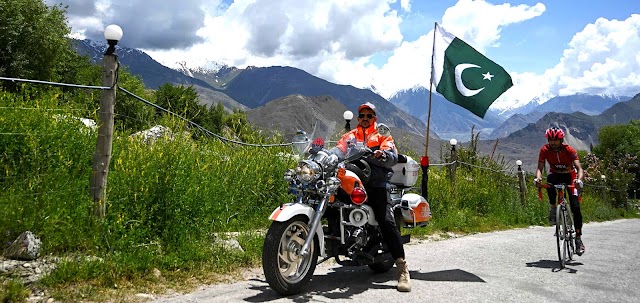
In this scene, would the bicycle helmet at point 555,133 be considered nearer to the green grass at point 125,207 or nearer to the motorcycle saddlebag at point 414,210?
the motorcycle saddlebag at point 414,210

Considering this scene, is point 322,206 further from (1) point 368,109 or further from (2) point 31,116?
(2) point 31,116

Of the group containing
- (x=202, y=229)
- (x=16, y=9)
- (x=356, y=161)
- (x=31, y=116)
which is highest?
(x=16, y=9)

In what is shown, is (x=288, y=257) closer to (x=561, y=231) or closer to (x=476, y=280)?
(x=476, y=280)

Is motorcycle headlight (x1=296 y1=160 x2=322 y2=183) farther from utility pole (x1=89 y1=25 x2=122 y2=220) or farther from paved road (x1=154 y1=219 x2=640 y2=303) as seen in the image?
utility pole (x1=89 y1=25 x2=122 y2=220)

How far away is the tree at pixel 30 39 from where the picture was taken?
41781mm

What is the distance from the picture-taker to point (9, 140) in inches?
225

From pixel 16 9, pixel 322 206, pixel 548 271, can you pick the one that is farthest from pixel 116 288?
pixel 16 9

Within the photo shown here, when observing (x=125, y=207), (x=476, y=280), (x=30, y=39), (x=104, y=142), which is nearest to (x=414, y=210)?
(x=476, y=280)

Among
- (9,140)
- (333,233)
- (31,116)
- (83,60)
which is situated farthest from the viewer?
(83,60)

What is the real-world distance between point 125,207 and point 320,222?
2287mm

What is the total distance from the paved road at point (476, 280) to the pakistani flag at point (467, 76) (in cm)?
264

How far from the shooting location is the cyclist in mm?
8133

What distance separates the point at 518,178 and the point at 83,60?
6025 centimetres

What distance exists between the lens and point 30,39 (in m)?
43.0
